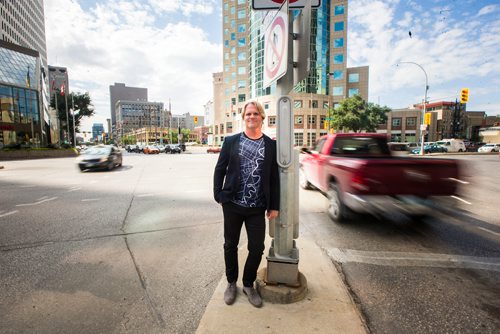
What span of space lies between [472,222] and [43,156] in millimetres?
40645

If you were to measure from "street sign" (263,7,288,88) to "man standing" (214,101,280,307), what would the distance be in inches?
15.5

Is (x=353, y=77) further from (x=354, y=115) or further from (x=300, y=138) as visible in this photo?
(x=354, y=115)

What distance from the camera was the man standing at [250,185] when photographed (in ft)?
7.76

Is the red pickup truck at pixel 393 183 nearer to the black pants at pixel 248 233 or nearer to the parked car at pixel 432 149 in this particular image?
the black pants at pixel 248 233

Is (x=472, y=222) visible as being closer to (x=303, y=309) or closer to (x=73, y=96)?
(x=303, y=309)

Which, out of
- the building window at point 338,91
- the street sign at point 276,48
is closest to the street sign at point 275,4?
the street sign at point 276,48

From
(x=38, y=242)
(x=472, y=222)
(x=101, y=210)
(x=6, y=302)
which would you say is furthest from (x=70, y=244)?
(x=472, y=222)

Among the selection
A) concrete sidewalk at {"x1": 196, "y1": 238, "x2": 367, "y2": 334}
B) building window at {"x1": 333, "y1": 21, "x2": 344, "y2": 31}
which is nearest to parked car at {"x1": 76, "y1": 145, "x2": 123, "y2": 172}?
concrete sidewalk at {"x1": 196, "y1": 238, "x2": 367, "y2": 334}

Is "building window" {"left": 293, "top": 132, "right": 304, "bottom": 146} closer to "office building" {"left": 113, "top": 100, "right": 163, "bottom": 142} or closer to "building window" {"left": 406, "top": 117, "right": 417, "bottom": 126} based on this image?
"building window" {"left": 406, "top": 117, "right": 417, "bottom": 126}

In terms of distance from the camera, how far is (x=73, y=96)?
157 feet

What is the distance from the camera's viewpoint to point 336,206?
4930 mm

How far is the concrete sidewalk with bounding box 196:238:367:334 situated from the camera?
82.1 inches

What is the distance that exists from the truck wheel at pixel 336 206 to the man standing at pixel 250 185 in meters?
2.76

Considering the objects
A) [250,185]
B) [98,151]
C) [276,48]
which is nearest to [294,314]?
[250,185]
